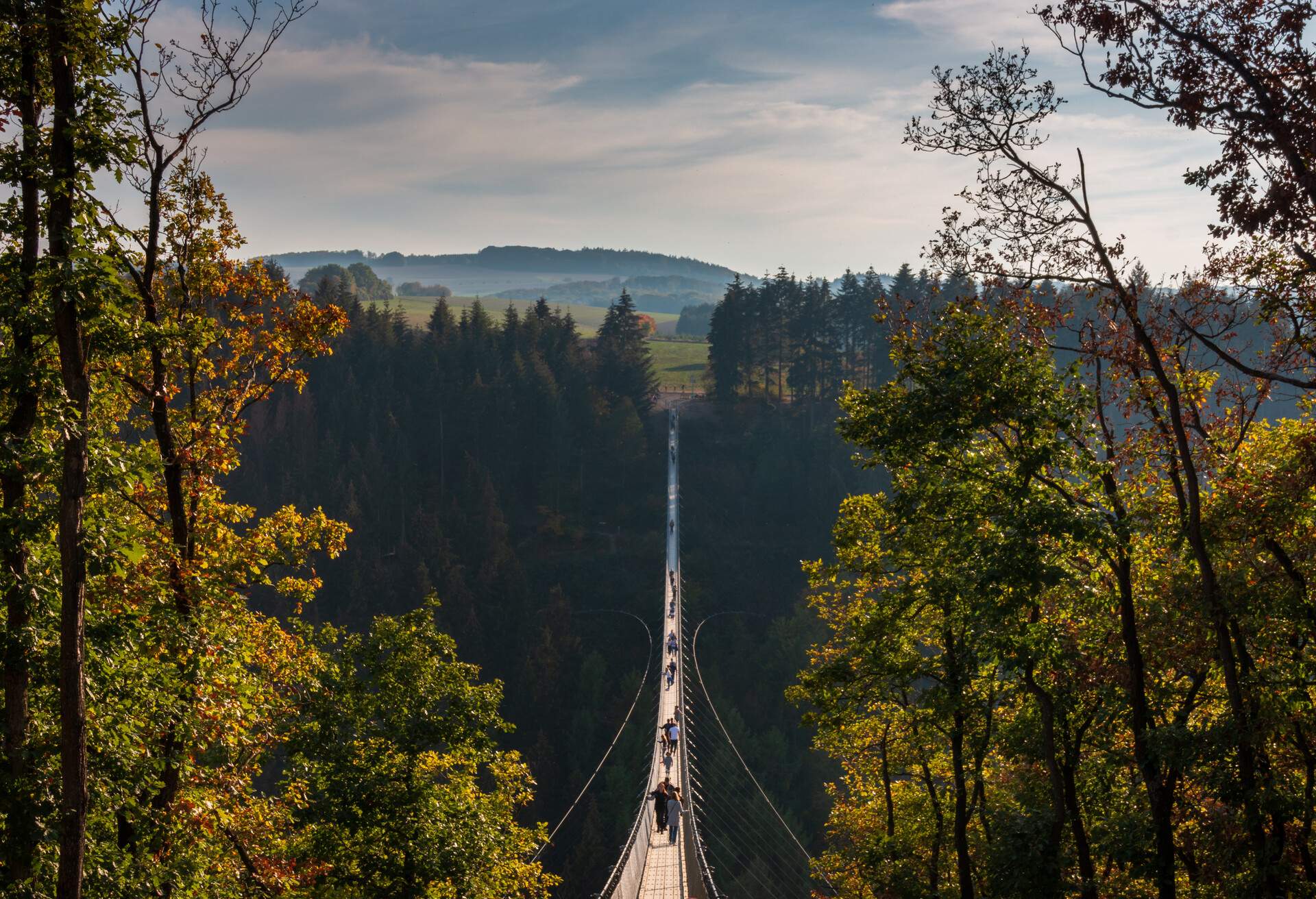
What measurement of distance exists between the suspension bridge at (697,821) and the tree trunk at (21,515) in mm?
7971

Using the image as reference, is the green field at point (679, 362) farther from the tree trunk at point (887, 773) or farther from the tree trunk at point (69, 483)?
the tree trunk at point (69, 483)

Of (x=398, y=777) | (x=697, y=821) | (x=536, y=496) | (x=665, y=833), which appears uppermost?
(x=398, y=777)

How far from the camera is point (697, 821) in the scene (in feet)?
88.8

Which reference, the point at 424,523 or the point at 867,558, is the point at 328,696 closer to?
the point at 867,558

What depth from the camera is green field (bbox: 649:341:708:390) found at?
84.6 m

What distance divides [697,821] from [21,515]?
24795 millimetres

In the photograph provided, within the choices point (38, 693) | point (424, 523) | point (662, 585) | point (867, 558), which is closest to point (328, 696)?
point (38, 693)

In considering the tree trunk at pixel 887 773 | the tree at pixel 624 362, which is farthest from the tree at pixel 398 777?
the tree at pixel 624 362

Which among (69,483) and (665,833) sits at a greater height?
(69,483)

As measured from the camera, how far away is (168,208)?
24.1 feet

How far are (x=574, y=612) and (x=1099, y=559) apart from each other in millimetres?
45649

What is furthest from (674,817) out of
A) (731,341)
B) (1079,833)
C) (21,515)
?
(731,341)

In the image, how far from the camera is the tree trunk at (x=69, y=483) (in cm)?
509

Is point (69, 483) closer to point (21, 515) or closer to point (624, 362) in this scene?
point (21, 515)
